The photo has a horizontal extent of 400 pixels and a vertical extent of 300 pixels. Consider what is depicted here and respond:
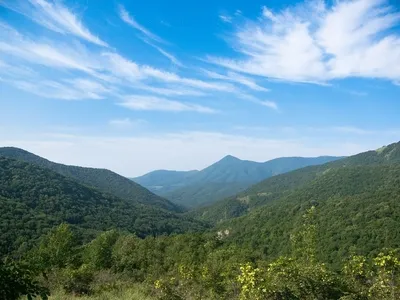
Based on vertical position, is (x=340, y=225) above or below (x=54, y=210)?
above

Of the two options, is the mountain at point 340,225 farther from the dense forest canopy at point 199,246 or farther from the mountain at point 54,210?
the mountain at point 54,210

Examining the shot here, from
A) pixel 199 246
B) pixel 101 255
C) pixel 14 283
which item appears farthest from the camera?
pixel 199 246

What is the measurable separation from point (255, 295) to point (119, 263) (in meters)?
32.5

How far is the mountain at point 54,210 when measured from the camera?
81000 millimetres

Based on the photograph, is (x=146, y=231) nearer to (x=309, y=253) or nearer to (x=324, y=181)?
(x=324, y=181)

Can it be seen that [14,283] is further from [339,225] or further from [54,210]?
[54,210]

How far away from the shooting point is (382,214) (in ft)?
284

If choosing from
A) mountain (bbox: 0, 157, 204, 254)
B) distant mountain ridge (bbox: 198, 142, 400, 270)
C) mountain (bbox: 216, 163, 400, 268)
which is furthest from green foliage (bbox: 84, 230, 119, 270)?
mountain (bbox: 0, 157, 204, 254)

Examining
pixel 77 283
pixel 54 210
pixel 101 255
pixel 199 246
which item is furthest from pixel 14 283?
pixel 54 210

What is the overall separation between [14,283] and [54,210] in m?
122

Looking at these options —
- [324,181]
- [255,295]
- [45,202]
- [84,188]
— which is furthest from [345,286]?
[324,181]

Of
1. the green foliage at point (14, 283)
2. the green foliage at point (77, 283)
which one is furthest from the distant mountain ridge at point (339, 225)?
the green foliage at point (14, 283)

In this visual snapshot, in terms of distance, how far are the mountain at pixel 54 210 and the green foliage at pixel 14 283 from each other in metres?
71.8

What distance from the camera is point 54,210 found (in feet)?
378
